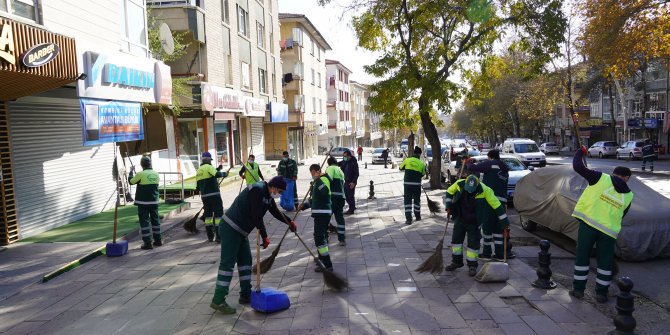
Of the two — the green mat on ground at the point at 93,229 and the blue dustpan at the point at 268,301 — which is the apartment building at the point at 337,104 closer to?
the green mat on ground at the point at 93,229

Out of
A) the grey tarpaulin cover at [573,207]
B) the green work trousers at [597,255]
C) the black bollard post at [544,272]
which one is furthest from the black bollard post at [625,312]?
the grey tarpaulin cover at [573,207]

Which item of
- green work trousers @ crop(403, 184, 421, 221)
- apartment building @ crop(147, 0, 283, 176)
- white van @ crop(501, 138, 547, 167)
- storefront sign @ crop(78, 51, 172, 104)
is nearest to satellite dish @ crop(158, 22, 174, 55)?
storefront sign @ crop(78, 51, 172, 104)

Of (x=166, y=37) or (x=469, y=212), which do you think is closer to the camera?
(x=469, y=212)

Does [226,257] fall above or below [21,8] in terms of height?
below

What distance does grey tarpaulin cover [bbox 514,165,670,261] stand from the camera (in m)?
7.53

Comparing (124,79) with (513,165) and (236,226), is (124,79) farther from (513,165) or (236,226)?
(513,165)

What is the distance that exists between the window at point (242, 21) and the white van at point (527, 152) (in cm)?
1685

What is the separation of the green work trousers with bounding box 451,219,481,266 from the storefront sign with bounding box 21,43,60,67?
695 centimetres

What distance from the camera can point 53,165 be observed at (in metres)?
11.0

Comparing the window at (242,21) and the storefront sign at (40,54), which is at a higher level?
the window at (242,21)

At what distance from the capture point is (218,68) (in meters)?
22.8

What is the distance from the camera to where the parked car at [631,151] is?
32.1 m

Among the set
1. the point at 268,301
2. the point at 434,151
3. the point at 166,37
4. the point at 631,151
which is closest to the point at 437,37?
the point at 434,151

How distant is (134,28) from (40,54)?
268 inches
